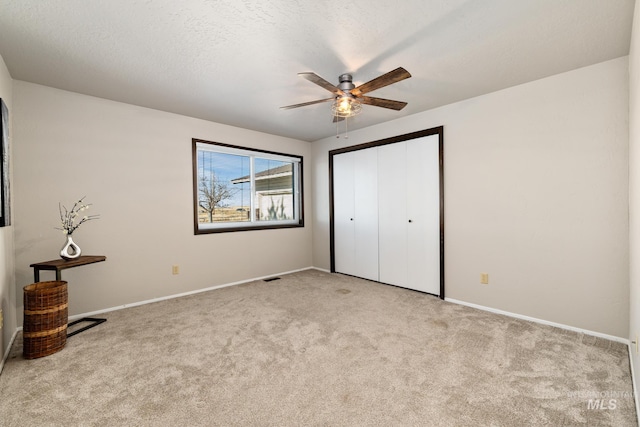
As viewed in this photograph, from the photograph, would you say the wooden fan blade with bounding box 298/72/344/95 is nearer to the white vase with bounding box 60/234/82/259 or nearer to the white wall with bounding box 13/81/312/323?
the white wall with bounding box 13/81/312/323

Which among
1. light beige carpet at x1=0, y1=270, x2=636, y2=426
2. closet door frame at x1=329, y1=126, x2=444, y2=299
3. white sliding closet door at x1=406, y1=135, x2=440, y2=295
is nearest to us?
light beige carpet at x1=0, y1=270, x2=636, y2=426

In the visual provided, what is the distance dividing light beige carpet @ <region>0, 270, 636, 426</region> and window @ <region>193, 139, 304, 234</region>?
163 centimetres

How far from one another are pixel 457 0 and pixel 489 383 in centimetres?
242

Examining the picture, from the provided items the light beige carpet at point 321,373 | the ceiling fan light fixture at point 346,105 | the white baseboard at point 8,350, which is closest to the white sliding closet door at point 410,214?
the light beige carpet at point 321,373

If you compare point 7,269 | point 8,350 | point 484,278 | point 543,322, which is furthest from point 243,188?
point 543,322

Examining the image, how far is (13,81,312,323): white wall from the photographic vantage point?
9.24ft

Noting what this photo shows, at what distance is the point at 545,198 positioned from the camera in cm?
277

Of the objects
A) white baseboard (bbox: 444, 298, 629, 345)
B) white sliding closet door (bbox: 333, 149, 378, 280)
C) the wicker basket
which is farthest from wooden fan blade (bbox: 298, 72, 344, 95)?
white baseboard (bbox: 444, 298, 629, 345)

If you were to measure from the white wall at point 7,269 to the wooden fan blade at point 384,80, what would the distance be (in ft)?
9.45

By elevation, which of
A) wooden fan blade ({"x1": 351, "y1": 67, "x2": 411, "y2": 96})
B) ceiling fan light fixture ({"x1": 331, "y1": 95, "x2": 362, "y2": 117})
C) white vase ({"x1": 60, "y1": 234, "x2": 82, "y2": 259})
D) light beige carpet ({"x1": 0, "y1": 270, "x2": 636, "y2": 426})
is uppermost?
wooden fan blade ({"x1": 351, "y1": 67, "x2": 411, "y2": 96})

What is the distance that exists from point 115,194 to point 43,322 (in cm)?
151

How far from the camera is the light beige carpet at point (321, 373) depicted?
160cm

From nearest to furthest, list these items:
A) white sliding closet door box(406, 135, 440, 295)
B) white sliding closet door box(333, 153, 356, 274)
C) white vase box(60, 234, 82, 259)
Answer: white vase box(60, 234, 82, 259) < white sliding closet door box(406, 135, 440, 295) < white sliding closet door box(333, 153, 356, 274)

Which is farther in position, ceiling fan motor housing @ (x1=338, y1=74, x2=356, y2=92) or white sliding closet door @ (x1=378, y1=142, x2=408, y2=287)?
white sliding closet door @ (x1=378, y1=142, x2=408, y2=287)
